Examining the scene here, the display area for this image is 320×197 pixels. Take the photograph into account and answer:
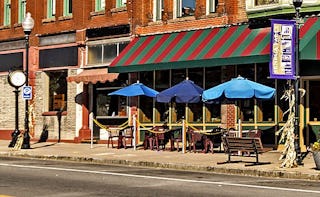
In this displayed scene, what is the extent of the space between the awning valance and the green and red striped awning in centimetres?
86

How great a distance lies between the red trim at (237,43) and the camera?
965 inches

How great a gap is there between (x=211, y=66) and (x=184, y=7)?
161 inches

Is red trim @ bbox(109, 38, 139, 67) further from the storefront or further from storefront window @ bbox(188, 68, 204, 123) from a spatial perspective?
storefront window @ bbox(188, 68, 204, 123)

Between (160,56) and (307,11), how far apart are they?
643 centimetres

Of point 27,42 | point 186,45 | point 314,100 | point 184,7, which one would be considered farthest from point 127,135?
point 314,100

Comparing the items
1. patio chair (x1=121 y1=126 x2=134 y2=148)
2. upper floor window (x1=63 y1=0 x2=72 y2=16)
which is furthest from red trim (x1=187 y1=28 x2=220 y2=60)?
upper floor window (x1=63 y1=0 x2=72 y2=16)

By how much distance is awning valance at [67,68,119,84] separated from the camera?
96.3 feet

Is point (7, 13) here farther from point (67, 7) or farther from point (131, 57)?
point (131, 57)

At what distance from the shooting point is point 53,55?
32.9 meters

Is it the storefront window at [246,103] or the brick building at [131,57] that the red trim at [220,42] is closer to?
the brick building at [131,57]

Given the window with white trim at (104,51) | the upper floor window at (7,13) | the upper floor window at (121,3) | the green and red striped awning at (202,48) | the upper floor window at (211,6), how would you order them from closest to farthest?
the green and red striped awning at (202,48)
the upper floor window at (211,6)
the window with white trim at (104,51)
the upper floor window at (121,3)
the upper floor window at (7,13)

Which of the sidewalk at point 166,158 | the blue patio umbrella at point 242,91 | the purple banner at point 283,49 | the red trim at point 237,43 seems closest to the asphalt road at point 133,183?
the sidewalk at point 166,158

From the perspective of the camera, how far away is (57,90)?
33.4 m

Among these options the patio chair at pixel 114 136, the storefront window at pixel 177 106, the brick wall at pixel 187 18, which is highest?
the brick wall at pixel 187 18
